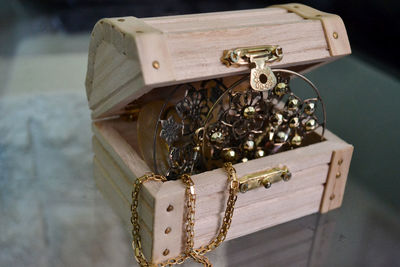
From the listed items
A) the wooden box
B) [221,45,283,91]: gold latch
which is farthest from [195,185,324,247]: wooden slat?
[221,45,283,91]: gold latch

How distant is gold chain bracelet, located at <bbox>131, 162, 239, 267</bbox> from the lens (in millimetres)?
970

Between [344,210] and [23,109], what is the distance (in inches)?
39.1

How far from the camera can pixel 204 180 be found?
0.99 m

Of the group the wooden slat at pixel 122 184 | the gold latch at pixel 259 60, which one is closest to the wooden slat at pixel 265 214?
the wooden slat at pixel 122 184

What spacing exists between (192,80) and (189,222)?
0.88 ft

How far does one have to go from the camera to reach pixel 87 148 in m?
1.42

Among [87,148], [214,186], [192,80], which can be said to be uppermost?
[192,80]

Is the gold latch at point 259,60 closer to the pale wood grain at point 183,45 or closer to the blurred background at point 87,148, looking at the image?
the pale wood grain at point 183,45

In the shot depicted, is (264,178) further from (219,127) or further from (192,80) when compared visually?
(192,80)

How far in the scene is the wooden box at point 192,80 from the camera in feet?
3.02

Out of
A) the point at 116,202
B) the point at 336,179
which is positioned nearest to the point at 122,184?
the point at 116,202

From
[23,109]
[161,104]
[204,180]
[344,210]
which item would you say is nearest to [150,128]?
[161,104]

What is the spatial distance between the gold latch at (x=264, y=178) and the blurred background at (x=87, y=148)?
154mm

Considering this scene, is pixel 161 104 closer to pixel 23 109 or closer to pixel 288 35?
pixel 288 35
